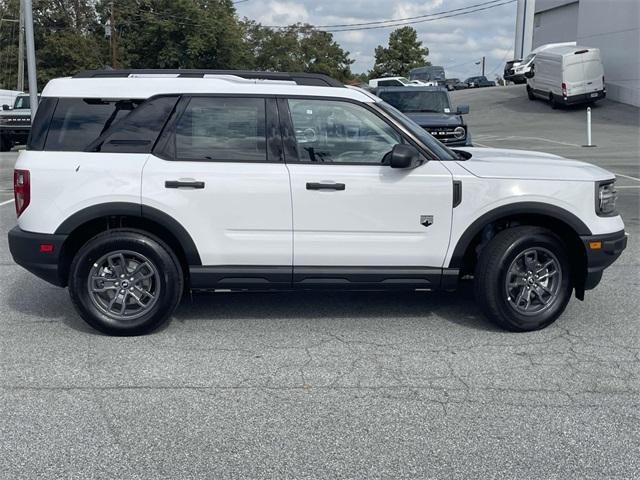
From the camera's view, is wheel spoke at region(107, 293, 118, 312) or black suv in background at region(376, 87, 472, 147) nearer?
wheel spoke at region(107, 293, 118, 312)

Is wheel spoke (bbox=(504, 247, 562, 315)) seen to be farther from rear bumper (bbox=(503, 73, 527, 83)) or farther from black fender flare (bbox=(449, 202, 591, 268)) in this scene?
rear bumper (bbox=(503, 73, 527, 83))

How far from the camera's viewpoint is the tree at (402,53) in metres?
78.4

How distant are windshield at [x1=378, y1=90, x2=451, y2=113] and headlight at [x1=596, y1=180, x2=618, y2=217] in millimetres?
10234

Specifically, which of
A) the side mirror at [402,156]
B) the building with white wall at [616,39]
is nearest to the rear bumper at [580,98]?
the building with white wall at [616,39]

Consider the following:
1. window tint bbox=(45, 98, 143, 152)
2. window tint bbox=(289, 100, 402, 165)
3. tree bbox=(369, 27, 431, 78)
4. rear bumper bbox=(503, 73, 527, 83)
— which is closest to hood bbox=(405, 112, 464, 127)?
window tint bbox=(289, 100, 402, 165)

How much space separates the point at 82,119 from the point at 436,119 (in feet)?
34.2

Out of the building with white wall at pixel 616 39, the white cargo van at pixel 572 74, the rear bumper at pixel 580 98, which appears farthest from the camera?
the building with white wall at pixel 616 39

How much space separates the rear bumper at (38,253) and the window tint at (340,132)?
6.43 feet

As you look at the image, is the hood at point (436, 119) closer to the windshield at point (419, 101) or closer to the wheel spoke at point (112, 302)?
the windshield at point (419, 101)

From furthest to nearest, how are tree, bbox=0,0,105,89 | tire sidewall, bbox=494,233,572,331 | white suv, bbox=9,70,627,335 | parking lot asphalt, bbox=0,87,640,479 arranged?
tree, bbox=0,0,105,89, tire sidewall, bbox=494,233,572,331, white suv, bbox=9,70,627,335, parking lot asphalt, bbox=0,87,640,479

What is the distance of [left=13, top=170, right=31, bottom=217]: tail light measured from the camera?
17.7 ft

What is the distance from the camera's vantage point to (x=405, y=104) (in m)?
16.0

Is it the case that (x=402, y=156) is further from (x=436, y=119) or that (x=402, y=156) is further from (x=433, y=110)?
(x=433, y=110)

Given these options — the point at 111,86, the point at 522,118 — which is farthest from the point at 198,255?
the point at 522,118
